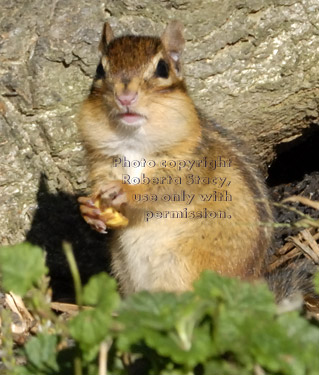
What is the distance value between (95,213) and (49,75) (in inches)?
40.0

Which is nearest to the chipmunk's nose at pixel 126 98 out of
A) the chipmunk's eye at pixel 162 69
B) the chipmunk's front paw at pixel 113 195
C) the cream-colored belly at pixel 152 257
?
the chipmunk's eye at pixel 162 69

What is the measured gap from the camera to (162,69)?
3289 millimetres

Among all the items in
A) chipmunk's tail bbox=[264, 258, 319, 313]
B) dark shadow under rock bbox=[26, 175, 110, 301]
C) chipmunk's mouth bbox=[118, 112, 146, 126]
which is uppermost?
chipmunk's mouth bbox=[118, 112, 146, 126]

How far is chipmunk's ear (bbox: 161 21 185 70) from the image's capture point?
349cm

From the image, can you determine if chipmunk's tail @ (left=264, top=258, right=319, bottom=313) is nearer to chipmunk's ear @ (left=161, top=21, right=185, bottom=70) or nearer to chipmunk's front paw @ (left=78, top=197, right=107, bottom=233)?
chipmunk's front paw @ (left=78, top=197, right=107, bottom=233)

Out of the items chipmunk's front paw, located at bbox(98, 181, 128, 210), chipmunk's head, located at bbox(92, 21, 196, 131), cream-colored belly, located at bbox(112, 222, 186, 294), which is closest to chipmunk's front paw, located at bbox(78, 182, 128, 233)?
chipmunk's front paw, located at bbox(98, 181, 128, 210)

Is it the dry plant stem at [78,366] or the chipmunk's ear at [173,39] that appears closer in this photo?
the dry plant stem at [78,366]

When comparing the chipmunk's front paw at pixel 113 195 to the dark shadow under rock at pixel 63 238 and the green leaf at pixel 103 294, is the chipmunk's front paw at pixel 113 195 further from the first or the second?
the green leaf at pixel 103 294

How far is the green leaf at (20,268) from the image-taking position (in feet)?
6.66

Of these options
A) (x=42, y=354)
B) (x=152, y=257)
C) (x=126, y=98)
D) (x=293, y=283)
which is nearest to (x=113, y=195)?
(x=152, y=257)

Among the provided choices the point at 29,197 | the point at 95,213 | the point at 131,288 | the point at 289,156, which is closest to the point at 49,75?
the point at 29,197

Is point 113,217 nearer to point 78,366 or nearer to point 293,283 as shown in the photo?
point 293,283

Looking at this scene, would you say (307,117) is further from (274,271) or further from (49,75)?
(49,75)

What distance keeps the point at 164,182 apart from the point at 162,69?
53 centimetres
